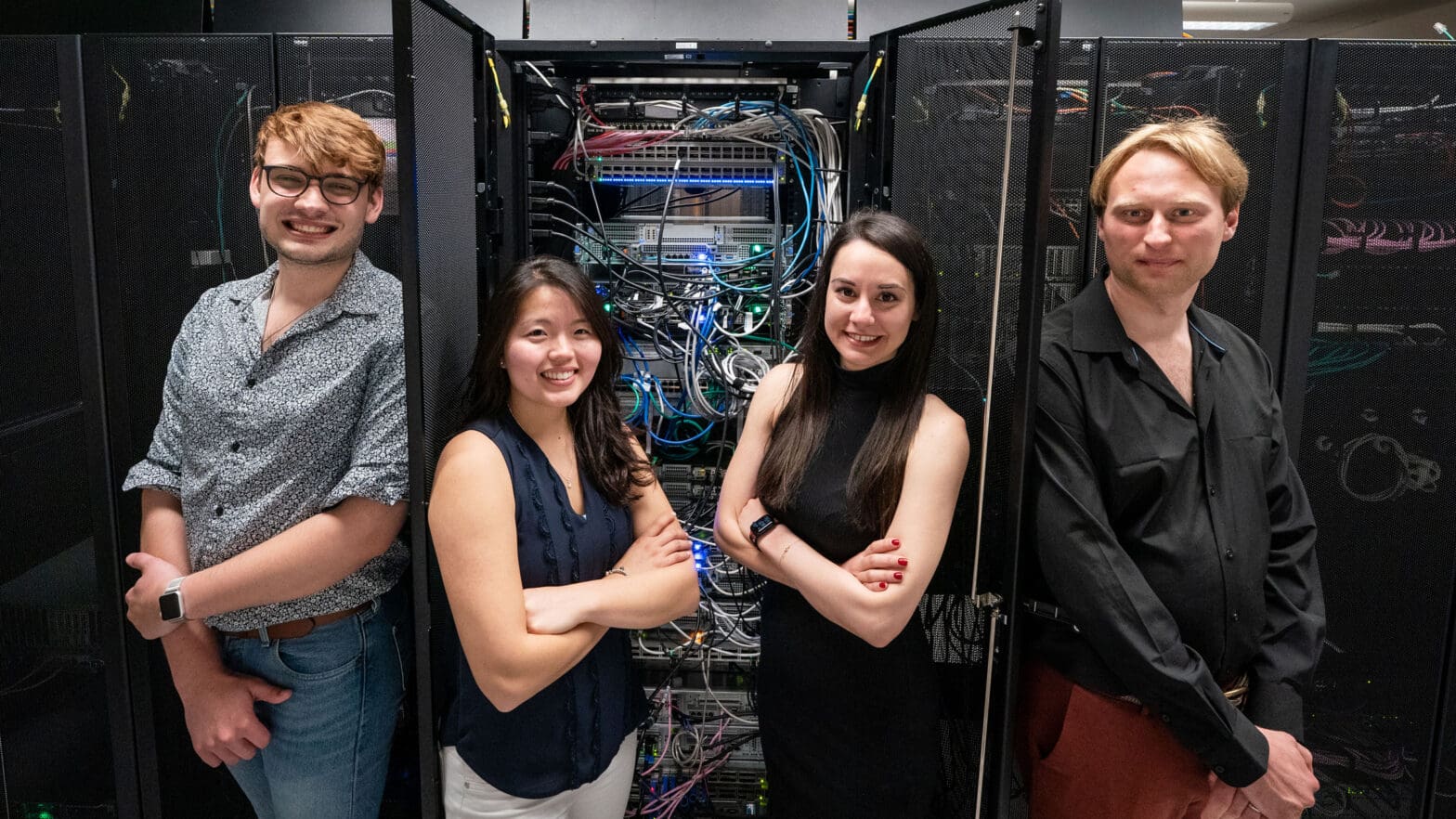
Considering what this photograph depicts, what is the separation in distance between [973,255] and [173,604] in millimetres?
1580

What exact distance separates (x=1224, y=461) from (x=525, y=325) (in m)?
1.22

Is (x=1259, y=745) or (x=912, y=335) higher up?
(x=912, y=335)

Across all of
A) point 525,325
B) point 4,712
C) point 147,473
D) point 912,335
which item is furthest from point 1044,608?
point 4,712

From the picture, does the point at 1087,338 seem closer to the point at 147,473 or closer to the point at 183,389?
the point at 183,389

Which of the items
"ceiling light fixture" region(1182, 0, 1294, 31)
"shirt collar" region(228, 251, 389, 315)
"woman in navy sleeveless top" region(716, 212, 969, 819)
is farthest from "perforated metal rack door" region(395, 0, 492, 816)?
"ceiling light fixture" region(1182, 0, 1294, 31)

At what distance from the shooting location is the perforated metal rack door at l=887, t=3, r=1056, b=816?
138cm

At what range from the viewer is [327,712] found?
152 cm

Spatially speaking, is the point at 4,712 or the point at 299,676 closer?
the point at 299,676

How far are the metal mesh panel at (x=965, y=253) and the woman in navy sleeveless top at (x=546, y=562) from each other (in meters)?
0.58

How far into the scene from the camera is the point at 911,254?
1.45 metres

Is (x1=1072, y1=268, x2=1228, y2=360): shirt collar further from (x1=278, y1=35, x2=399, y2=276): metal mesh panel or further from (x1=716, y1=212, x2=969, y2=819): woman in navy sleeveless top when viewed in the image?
(x1=278, y1=35, x2=399, y2=276): metal mesh panel

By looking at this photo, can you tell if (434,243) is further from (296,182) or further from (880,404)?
(880,404)

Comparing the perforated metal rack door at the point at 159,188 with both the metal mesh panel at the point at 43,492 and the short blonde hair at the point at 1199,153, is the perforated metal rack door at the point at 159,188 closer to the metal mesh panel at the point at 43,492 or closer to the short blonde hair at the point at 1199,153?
the metal mesh panel at the point at 43,492

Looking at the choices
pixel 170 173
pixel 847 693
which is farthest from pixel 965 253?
pixel 170 173
